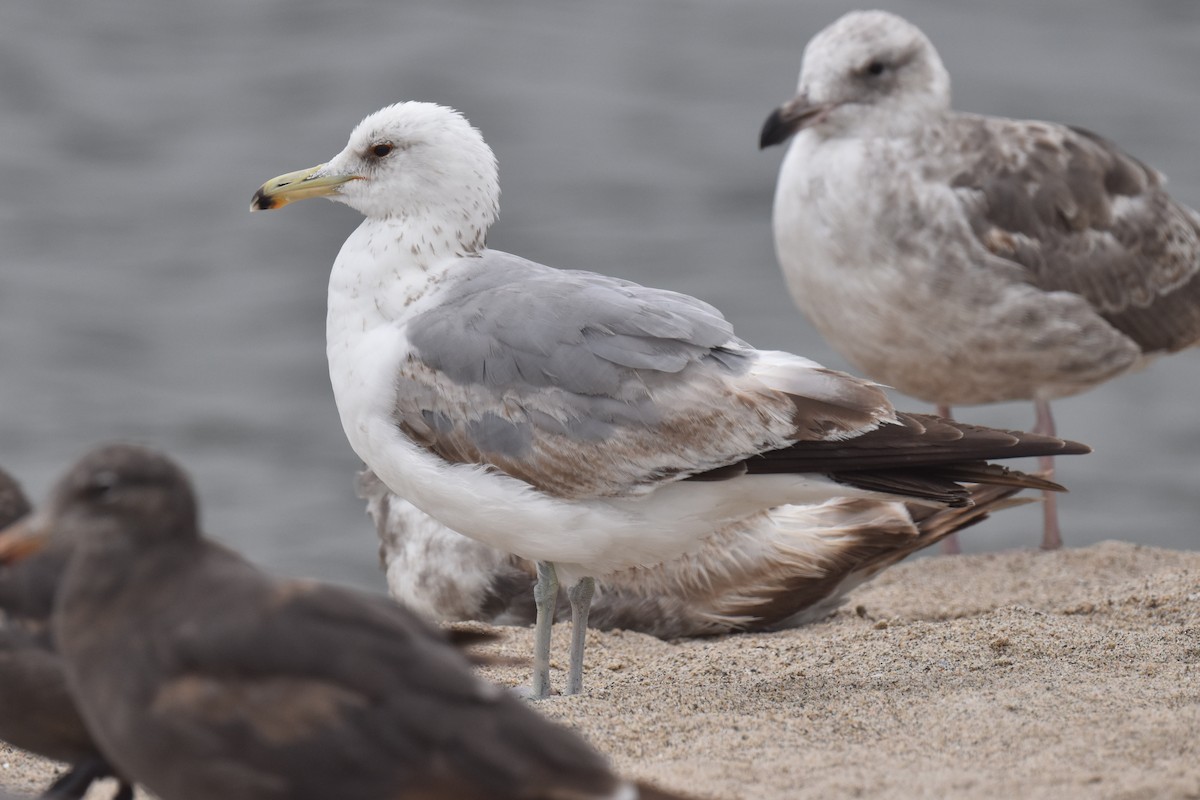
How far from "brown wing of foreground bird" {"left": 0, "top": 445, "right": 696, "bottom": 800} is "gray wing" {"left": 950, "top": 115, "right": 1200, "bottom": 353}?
5346mm

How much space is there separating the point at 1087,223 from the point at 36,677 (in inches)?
238

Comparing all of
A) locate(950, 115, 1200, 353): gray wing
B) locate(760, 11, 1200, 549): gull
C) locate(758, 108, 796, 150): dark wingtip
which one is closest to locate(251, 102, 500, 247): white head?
locate(758, 108, 796, 150): dark wingtip

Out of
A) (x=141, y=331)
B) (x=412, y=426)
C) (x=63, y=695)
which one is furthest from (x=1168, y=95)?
(x=63, y=695)

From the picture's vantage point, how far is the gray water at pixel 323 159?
1252 cm

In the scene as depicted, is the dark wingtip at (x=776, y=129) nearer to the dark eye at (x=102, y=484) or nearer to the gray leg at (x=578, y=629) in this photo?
the gray leg at (x=578, y=629)

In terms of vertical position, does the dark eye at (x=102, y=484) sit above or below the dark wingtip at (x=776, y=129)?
below

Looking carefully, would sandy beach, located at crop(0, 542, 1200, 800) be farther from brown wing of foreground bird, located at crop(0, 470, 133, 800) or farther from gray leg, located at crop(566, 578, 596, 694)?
brown wing of foreground bird, located at crop(0, 470, 133, 800)

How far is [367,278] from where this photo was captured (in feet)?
19.0

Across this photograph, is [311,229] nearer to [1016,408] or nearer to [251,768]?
[1016,408]

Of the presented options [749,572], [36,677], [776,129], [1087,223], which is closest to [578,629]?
[749,572]

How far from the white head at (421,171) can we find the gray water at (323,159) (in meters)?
5.45

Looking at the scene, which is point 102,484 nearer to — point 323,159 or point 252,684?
point 252,684

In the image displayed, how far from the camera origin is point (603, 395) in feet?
17.4

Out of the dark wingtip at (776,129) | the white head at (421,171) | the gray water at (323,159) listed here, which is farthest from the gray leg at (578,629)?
the gray water at (323,159)
